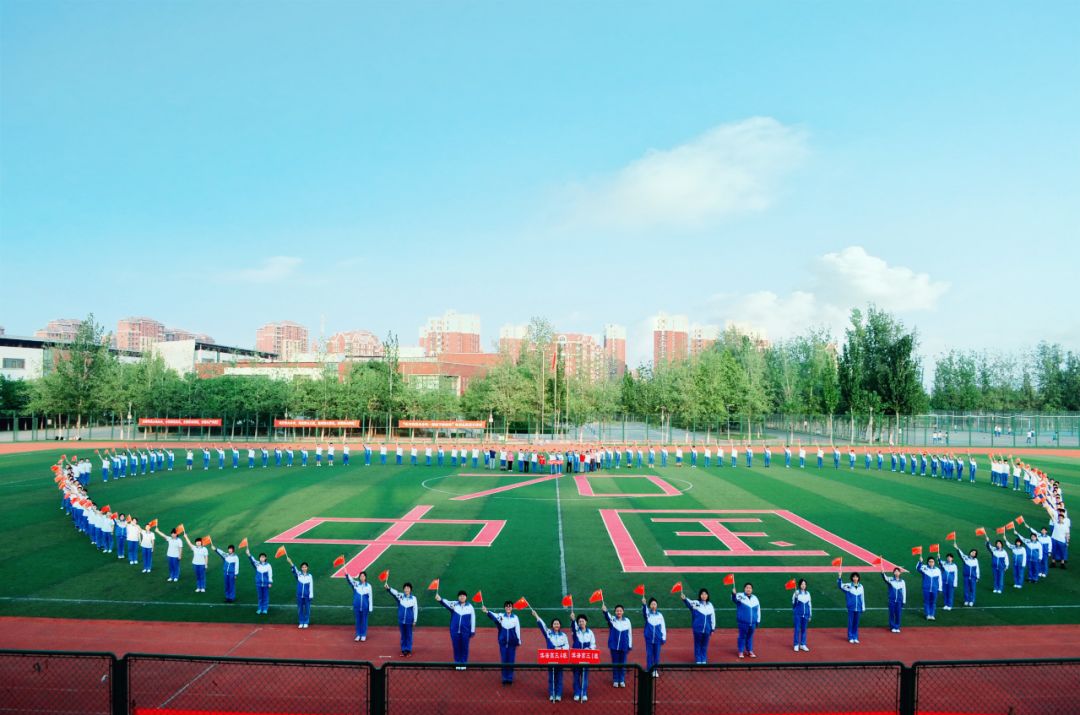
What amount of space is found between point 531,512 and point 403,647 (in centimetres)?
1311

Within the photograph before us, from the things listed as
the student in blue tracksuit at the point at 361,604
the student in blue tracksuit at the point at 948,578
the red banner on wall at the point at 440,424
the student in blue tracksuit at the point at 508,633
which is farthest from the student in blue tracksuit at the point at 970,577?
the red banner on wall at the point at 440,424

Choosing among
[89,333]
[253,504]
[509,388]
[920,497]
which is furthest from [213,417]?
[920,497]

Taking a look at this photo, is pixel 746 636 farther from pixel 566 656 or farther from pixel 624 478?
pixel 624 478

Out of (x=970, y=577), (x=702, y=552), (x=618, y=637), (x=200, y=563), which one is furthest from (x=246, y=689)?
(x=970, y=577)

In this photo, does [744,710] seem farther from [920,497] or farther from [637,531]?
[920,497]

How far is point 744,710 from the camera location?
9227 mm

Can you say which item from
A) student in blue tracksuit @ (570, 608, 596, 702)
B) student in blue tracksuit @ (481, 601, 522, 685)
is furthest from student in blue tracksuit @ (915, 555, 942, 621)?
student in blue tracksuit @ (481, 601, 522, 685)

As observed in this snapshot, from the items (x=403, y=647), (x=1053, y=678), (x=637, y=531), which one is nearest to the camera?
(x=1053, y=678)

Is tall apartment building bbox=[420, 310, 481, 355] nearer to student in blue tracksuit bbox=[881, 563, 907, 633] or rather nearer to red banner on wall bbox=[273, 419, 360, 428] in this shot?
red banner on wall bbox=[273, 419, 360, 428]

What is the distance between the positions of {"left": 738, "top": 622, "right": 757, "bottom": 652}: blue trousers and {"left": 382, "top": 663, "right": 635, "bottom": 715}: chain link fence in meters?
2.45

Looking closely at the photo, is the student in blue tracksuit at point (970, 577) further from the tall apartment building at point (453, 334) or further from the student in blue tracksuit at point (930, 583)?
the tall apartment building at point (453, 334)

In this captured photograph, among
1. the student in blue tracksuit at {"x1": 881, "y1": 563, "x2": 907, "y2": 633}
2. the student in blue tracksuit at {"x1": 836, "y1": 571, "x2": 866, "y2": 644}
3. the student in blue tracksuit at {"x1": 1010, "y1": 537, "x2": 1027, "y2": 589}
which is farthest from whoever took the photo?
the student in blue tracksuit at {"x1": 1010, "y1": 537, "x2": 1027, "y2": 589}

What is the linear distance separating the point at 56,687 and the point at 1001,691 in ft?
44.4

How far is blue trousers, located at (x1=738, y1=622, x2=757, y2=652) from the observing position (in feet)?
37.5
